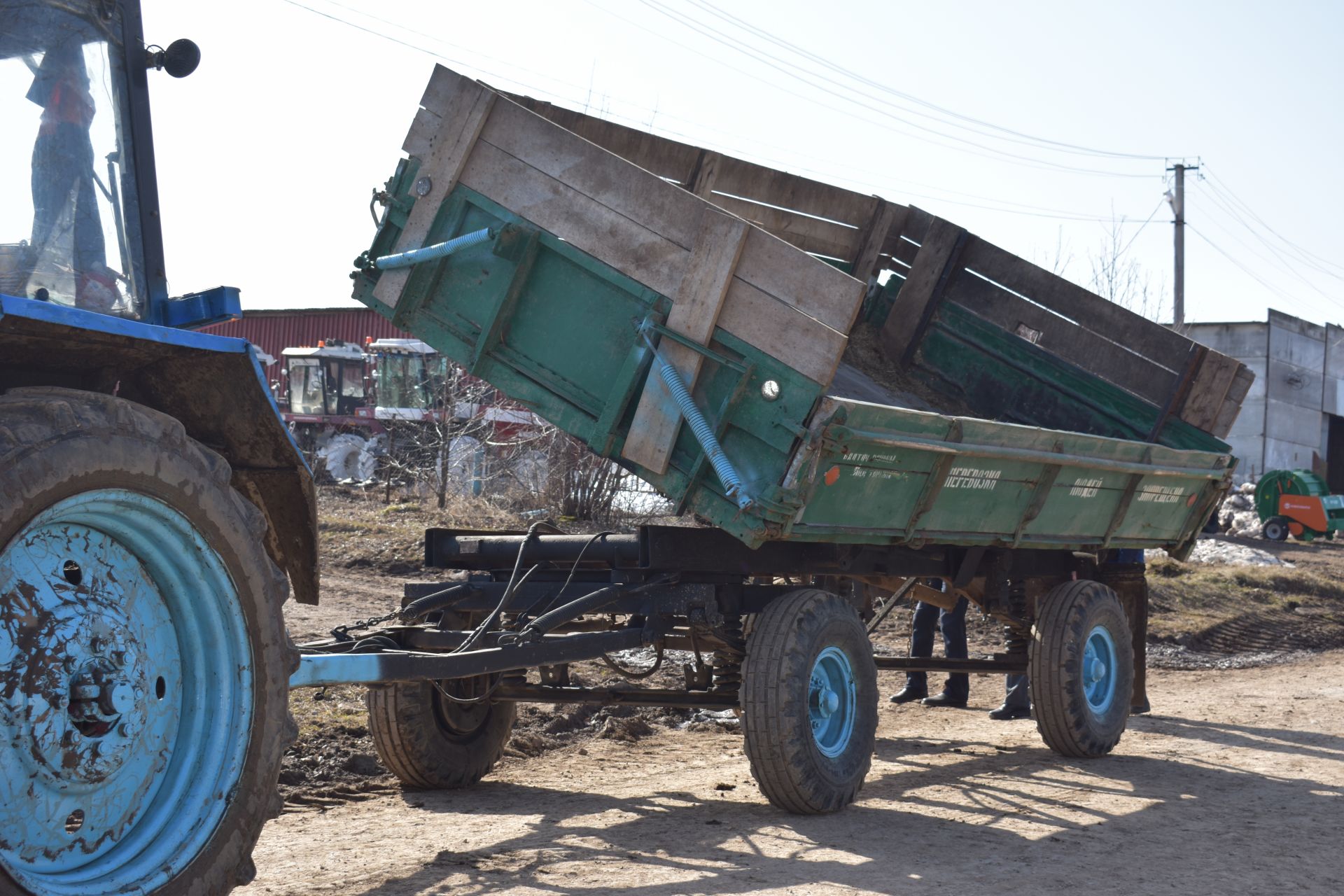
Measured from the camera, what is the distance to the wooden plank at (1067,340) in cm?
884

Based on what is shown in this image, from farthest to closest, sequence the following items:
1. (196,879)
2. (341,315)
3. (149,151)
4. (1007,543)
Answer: (341,315) → (1007,543) → (149,151) → (196,879)

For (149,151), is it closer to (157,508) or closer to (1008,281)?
(157,508)

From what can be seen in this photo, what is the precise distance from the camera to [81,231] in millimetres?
3570

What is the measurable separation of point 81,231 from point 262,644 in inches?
47.6

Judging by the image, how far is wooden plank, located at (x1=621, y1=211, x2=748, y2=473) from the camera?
5.50 m

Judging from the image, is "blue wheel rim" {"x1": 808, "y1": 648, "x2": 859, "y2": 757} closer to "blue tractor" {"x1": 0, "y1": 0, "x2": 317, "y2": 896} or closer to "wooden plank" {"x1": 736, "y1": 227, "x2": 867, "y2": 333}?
"wooden plank" {"x1": 736, "y1": 227, "x2": 867, "y2": 333}

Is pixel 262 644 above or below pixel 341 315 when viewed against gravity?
below

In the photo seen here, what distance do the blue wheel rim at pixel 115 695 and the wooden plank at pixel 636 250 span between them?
264 centimetres

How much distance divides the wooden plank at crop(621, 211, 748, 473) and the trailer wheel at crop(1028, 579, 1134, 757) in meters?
3.15

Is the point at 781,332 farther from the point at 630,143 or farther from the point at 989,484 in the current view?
the point at 630,143

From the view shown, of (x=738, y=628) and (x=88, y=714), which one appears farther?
(x=738, y=628)

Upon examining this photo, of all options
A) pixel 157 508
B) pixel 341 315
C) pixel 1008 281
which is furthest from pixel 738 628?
pixel 341 315

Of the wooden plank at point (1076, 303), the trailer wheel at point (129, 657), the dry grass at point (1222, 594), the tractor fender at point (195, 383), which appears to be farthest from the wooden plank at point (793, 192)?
the dry grass at point (1222, 594)

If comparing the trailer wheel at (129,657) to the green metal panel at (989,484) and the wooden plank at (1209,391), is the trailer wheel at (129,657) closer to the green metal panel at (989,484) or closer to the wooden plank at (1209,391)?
the green metal panel at (989,484)
